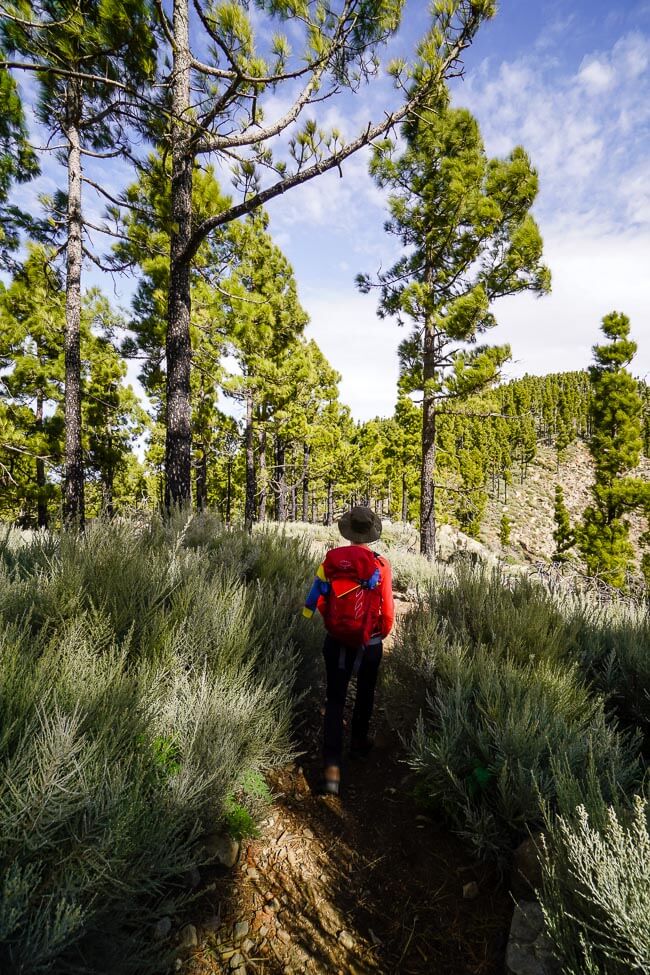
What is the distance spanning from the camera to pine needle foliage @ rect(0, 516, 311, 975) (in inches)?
49.4

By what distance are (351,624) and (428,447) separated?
31.2ft

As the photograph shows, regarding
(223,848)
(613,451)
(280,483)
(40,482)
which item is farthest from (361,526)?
(613,451)

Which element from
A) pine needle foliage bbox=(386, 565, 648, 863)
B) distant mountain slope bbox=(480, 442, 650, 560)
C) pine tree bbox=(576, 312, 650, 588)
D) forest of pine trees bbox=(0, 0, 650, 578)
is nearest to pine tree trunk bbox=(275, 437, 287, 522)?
forest of pine trees bbox=(0, 0, 650, 578)

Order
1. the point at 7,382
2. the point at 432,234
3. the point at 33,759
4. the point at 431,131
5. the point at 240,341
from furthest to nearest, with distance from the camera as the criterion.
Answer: the point at 7,382, the point at 240,341, the point at 432,234, the point at 431,131, the point at 33,759

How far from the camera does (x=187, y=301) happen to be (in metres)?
6.06

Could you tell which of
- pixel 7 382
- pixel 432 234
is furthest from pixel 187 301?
pixel 7 382

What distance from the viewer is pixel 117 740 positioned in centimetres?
162

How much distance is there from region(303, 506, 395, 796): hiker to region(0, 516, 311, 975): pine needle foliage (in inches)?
12.6

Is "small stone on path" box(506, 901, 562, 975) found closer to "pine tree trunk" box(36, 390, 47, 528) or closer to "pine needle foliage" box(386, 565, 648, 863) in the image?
"pine needle foliage" box(386, 565, 648, 863)

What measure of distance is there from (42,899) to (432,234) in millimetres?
12472

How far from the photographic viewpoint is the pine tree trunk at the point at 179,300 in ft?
18.0

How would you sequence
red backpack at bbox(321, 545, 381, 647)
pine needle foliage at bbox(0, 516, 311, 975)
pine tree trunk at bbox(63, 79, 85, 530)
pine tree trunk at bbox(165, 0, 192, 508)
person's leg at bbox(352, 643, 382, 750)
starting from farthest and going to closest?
Answer: 1. pine tree trunk at bbox(63, 79, 85, 530)
2. pine tree trunk at bbox(165, 0, 192, 508)
3. person's leg at bbox(352, 643, 382, 750)
4. red backpack at bbox(321, 545, 381, 647)
5. pine needle foliage at bbox(0, 516, 311, 975)

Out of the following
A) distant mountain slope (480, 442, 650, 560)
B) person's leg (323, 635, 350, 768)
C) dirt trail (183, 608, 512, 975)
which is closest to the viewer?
dirt trail (183, 608, 512, 975)

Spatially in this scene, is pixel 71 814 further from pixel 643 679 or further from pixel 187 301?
pixel 187 301
